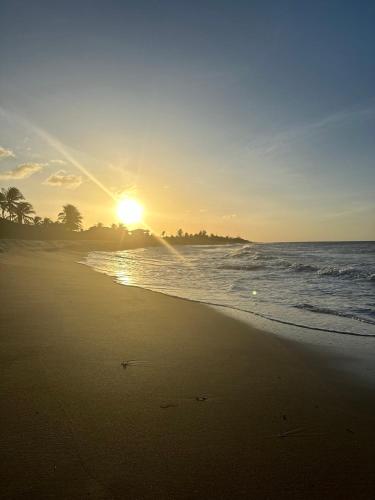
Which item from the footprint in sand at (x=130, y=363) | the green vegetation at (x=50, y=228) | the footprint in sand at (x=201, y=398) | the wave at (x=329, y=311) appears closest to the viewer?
the footprint in sand at (x=201, y=398)

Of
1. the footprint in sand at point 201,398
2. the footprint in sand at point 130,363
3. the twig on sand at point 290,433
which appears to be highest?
the footprint in sand at point 130,363

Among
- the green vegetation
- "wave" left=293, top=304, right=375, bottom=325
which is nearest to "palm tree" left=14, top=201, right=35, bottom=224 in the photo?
the green vegetation

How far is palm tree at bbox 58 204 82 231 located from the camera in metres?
95.5

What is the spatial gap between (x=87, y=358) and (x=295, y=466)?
2.54m

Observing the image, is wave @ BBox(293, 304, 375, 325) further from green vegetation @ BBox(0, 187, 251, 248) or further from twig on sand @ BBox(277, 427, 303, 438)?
green vegetation @ BBox(0, 187, 251, 248)

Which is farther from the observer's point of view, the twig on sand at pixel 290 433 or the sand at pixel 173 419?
the twig on sand at pixel 290 433

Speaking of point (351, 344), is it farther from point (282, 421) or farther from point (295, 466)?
point (295, 466)

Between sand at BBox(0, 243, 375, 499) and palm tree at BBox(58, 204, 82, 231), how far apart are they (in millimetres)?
96789

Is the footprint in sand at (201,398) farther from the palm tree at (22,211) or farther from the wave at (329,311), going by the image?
the palm tree at (22,211)

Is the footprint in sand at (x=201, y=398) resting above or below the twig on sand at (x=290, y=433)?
above

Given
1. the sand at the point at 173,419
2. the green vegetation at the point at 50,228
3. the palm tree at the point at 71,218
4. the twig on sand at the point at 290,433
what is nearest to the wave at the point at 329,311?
the sand at the point at 173,419

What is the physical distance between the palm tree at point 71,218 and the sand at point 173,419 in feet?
318

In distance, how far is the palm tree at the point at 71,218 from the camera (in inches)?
3760

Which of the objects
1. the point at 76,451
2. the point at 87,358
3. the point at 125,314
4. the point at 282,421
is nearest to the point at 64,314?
the point at 125,314
